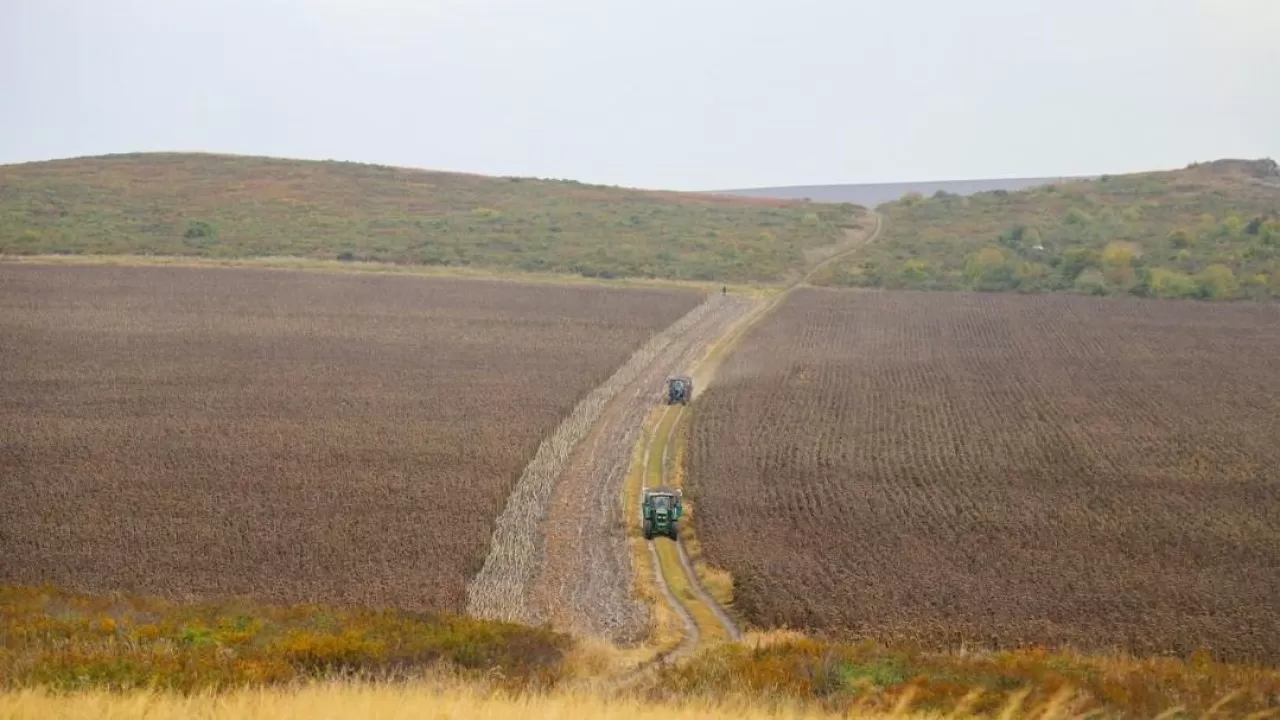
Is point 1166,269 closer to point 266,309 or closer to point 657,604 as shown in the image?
point 266,309

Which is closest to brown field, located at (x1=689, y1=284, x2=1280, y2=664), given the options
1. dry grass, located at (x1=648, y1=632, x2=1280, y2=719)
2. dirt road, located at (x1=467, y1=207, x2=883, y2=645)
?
dirt road, located at (x1=467, y1=207, x2=883, y2=645)

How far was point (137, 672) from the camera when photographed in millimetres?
13484

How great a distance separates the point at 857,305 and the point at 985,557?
4970 cm

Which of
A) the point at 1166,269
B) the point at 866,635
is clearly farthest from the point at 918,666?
the point at 1166,269

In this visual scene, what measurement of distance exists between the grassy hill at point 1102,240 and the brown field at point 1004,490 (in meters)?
23.3

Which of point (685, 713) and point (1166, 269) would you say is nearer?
point (685, 713)

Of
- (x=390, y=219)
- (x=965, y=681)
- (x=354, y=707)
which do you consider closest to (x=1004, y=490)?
(x=965, y=681)

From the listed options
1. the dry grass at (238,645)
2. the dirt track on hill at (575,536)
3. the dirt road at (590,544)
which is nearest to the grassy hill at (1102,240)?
the dirt road at (590,544)

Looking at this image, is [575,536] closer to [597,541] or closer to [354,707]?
[597,541]

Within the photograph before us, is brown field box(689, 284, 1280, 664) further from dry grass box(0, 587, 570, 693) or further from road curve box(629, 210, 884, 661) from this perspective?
dry grass box(0, 587, 570, 693)

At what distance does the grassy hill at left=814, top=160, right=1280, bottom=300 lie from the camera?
80.2m

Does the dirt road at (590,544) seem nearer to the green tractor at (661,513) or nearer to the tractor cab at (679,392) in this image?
the green tractor at (661,513)

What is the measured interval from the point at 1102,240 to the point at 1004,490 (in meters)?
72.0

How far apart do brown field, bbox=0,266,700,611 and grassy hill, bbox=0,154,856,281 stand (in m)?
20.9
